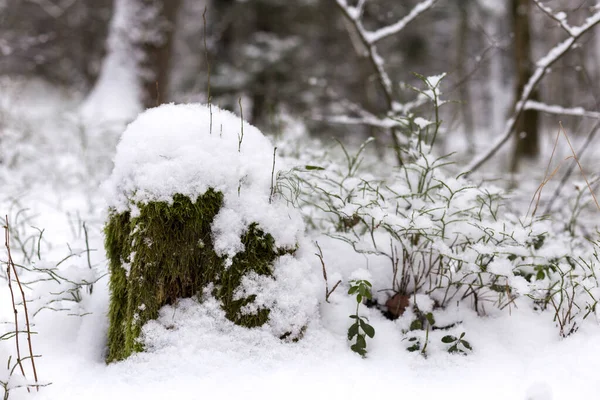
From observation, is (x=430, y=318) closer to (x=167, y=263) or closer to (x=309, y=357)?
(x=309, y=357)

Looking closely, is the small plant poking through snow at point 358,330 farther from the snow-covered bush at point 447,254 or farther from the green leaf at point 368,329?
the snow-covered bush at point 447,254

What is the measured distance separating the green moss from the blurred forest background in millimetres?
518

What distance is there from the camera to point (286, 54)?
8.94m

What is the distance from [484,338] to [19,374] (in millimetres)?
1762

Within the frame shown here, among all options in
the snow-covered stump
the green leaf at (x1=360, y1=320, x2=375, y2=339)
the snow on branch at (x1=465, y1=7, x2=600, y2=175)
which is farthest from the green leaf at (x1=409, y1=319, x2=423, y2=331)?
the snow on branch at (x1=465, y1=7, x2=600, y2=175)

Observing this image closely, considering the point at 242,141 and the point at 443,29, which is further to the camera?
the point at 443,29

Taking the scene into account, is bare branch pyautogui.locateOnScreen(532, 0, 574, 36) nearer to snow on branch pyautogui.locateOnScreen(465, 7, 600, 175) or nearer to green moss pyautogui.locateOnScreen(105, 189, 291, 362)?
snow on branch pyautogui.locateOnScreen(465, 7, 600, 175)

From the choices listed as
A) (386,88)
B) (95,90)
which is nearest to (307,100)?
(95,90)

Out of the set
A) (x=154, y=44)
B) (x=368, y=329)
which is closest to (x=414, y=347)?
(x=368, y=329)

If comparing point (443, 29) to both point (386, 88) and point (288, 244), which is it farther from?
point (288, 244)

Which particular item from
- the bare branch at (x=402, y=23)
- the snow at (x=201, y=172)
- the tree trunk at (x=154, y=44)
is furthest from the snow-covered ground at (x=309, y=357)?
the tree trunk at (x=154, y=44)

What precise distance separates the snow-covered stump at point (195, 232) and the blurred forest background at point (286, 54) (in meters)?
0.25

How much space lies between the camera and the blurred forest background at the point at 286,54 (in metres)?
3.92

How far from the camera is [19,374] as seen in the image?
4.60ft
